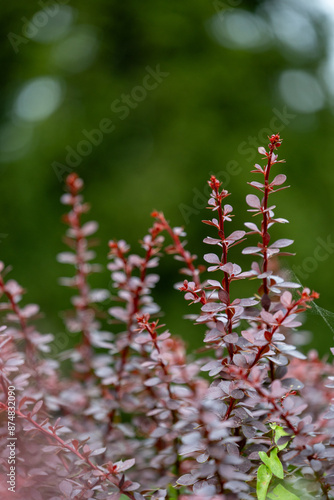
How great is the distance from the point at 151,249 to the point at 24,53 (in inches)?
143

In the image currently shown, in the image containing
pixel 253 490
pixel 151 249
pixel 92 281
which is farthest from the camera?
pixel 92 281

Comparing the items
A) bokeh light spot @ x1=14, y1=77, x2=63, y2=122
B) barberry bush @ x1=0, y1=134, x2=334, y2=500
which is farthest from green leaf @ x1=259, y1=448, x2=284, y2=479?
bokeh light spot @ x1=14, y1=77, x2=63, y2=122

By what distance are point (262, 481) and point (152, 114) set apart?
148 inches

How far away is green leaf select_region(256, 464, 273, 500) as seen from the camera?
895 millimetres

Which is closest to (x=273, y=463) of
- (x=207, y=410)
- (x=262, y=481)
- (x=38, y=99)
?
(x=262, y=481)

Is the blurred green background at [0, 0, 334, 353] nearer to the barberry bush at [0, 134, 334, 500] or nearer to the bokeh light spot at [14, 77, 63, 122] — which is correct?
the bokeh light spot at [14, 77, 63, 122]

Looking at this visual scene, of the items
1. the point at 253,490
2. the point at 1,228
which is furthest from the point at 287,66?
the point at 253,490

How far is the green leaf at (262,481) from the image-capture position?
895 mm

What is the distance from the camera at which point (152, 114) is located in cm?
431

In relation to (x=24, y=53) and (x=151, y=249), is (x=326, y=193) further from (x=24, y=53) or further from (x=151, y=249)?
(x=151, y=249)

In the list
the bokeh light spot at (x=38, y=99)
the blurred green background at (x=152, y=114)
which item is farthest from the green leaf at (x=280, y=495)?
the bokeh light spot at (x=38, y=99)

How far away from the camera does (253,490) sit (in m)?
1.00

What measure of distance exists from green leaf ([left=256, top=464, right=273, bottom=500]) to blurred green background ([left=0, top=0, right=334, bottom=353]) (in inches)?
121

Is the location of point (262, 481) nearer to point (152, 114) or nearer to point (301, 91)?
point (152, 114)
